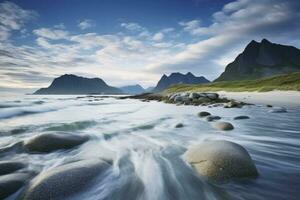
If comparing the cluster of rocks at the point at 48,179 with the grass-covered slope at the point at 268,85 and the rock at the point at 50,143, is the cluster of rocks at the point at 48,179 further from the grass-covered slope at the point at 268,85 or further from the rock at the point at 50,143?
the grass-covered slope at the point at 268,85

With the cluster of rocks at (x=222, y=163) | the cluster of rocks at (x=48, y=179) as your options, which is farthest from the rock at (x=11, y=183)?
the cluster of rocks at (x=222, y=163)

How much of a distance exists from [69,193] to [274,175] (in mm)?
4774

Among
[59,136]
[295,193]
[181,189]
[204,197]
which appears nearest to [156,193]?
[181,189]

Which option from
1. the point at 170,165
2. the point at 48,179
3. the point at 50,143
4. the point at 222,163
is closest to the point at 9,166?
the point at 48,179

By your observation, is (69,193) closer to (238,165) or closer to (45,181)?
(45,181)

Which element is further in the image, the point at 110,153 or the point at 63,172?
the point at 110,153

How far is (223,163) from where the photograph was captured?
5.05 metres

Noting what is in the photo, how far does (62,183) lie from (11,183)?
120 centimetres

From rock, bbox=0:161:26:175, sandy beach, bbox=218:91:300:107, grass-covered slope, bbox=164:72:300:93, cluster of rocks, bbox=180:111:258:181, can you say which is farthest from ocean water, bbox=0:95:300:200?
grass-covered slope, bbox=164:72:300:93

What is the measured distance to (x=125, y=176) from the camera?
5.33 m

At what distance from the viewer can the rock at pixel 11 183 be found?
423 cm

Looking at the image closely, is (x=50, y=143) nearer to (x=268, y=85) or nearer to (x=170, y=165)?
(x=170, y=165)

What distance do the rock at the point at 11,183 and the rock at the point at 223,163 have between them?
4.10 meters

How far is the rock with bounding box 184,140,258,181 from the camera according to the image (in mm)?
4887
